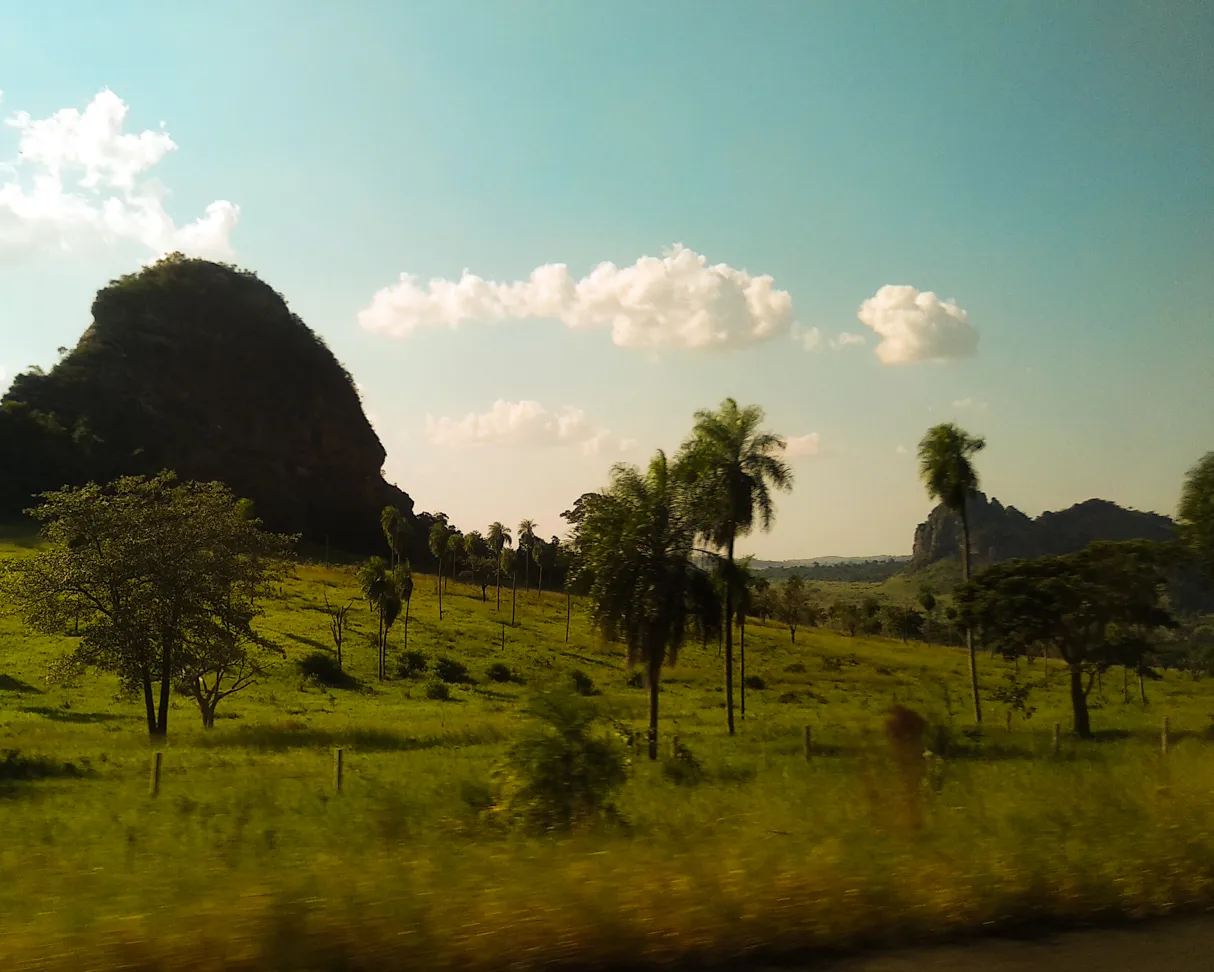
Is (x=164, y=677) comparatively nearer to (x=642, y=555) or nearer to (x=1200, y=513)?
(x=642, y=555)

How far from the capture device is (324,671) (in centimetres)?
5344

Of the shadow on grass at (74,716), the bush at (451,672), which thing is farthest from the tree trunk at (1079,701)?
the shadow on grass at (74,716)

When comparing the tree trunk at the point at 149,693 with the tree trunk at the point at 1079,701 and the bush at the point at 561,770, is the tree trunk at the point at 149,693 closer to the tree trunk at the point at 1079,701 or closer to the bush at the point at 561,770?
the bush at the point at 561,770

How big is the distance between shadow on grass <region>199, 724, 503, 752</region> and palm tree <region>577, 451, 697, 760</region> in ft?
28.1

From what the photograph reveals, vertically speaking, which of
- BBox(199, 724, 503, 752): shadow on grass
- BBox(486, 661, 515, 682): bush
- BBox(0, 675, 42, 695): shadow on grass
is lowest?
BBox(486, 661, 515, 682): bush

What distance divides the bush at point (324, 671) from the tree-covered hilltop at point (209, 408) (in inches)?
3558

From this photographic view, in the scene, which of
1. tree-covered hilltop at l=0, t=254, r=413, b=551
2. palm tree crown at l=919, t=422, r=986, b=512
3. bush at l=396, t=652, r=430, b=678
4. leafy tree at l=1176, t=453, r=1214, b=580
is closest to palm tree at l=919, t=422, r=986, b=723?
palm tree crown at l=919, t=422, r=986, b=512

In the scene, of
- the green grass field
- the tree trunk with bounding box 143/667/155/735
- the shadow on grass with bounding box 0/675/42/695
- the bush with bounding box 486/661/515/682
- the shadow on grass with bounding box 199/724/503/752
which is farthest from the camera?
the bush with bounding box 486/661/515/682

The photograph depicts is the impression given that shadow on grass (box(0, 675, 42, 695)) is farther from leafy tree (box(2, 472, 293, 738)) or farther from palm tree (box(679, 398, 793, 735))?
palm tree (box(679, 398, 793, 735))

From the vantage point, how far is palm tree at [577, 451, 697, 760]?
25125 mm

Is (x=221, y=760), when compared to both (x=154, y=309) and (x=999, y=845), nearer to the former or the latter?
(x=999, y=845)

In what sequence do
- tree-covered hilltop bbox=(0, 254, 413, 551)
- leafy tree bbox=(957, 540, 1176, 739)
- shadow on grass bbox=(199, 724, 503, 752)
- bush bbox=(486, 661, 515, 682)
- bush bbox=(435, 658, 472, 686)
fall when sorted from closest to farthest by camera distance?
shadow on grass bbox=(199, 724, 503, 752), leafy tree bbox=(957, 540, 1176, 739), bush bbox=(435, 658, 472, 686), bush bbox=(486, 661, 515, 682), tree-covered hilltop bbox=(0, 254, 413, 551)

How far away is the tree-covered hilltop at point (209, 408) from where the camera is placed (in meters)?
134

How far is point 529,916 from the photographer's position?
5.87 m
